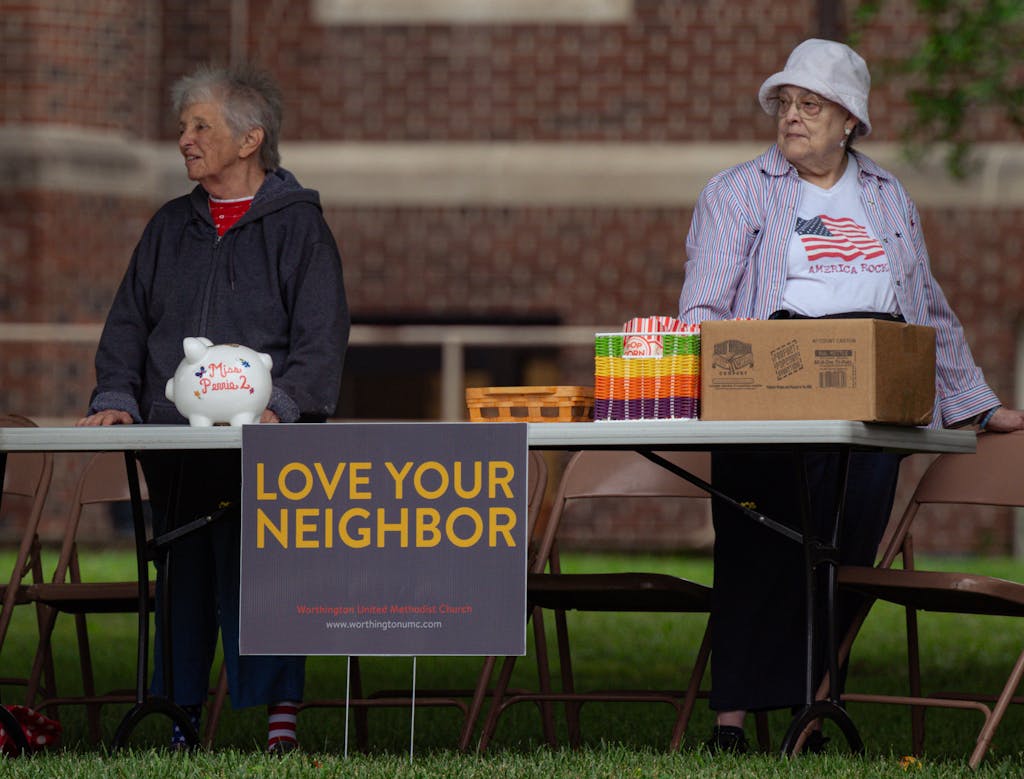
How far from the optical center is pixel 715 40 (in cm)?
1466

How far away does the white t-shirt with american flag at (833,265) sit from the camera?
509cm

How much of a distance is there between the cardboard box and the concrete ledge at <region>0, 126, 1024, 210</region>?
9993 mm

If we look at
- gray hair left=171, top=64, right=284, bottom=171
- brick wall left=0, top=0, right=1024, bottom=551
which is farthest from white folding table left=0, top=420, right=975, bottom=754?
brick wall left=0, top=0, right=1024, bottom=551

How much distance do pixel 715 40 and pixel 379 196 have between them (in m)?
2.74

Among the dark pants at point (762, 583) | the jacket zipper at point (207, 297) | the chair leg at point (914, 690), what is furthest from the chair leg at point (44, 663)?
the chair leg at point (914, 690)

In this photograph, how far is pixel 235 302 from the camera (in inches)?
208

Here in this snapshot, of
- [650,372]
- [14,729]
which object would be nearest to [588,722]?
[14,729]

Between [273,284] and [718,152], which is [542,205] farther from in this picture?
[273,284]

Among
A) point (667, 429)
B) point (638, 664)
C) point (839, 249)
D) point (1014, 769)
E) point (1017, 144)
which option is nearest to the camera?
point (667, 429)

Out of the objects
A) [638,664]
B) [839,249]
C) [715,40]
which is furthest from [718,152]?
[839,249]

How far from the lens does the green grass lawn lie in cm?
459

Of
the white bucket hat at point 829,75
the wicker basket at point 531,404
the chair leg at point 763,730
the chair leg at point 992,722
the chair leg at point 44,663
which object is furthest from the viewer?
the chair leg at point 44,663

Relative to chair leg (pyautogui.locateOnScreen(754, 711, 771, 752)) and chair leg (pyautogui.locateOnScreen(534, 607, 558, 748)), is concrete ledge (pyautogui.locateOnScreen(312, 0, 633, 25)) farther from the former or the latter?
chair leg (pyautogui.locateOnScreen(754, 711, 771, 752))

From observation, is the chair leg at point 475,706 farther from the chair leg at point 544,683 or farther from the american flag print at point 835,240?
the american flag print at point 835,240
